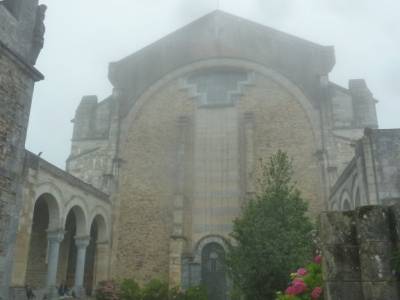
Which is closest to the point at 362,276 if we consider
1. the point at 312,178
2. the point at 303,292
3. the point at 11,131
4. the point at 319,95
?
the point at 303,292

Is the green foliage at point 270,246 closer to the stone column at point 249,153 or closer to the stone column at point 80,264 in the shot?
the stone column at point 249,153

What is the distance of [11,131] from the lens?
22.5 ft

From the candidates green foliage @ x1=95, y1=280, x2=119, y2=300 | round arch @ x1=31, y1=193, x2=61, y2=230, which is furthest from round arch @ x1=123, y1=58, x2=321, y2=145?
green foliage @ x1=95, y1=280, x2=119, y2=300

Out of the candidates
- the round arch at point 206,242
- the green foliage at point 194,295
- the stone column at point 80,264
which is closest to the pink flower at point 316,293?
the green foliage at point 194,295

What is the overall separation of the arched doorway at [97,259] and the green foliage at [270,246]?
8.51 m

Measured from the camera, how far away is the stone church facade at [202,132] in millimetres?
18016

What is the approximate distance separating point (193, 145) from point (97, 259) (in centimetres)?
633

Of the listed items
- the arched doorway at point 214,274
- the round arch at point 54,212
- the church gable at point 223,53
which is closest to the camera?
the round arch at point 54,212

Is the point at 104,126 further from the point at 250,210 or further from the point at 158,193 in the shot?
the point at 250,210

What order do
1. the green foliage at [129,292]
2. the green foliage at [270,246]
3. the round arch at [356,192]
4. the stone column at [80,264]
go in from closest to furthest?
1. the green foliage at [270,246]
2. the green foliage at [129,292]
3. the round arch at [356,192]
4. the stone column at [80,264]

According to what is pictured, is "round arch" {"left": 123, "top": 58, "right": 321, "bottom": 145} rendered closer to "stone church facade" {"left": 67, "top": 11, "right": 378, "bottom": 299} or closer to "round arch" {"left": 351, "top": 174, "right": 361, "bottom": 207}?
"stone church facade" {"left": 67, "top": 11, "right": 378, "bottom": 299}

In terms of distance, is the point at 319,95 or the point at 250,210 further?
the point at 319,95

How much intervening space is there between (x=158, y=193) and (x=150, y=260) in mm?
2843

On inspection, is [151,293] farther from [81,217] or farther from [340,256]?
[340,256]
